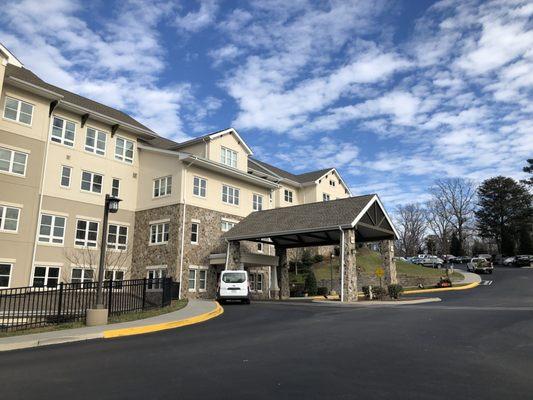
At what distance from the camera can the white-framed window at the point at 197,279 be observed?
30875 mm

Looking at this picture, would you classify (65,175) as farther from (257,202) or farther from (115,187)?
(257,202)

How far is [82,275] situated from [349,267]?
17505 mm

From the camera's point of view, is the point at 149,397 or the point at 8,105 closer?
the point at 149,397

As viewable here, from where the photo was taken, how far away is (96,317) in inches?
561

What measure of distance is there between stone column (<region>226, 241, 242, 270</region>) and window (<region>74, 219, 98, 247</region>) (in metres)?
9.33

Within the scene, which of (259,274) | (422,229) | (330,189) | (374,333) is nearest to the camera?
(374,333)

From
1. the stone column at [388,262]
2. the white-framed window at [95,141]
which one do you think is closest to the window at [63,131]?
the white-framed window at [95,141]

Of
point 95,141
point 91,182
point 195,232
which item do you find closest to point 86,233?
point 91,182

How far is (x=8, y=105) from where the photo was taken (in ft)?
89.2

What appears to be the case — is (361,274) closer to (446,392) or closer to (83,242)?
(83,242)

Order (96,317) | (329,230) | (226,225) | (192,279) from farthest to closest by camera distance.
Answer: (226,225)
(192,279)
(329,230)
(96,317)

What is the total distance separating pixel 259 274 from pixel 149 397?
30.5 m

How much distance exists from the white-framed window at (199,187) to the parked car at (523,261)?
48.9 metres

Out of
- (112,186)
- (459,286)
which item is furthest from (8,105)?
(459,286)
